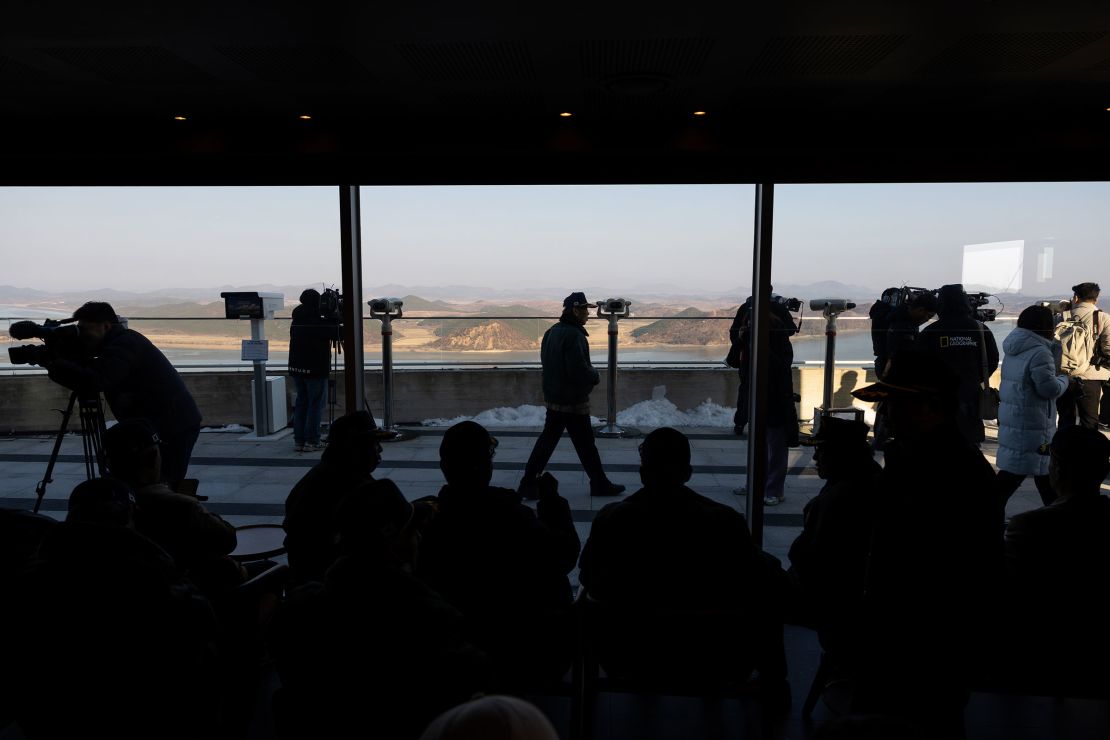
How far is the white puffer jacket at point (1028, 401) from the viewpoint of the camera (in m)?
4.57

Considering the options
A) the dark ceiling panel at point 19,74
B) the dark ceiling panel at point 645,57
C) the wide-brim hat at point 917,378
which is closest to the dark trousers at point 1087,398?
the dark ceiling panel at point 645,57

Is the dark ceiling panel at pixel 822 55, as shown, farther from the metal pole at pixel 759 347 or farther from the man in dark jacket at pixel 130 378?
the man in dark jacket at pixel 130 378

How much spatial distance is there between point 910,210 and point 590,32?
265 centimetres

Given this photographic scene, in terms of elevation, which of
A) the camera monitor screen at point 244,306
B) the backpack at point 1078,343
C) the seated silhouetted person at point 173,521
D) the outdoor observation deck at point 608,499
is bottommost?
the outdoor observation deck at point 608,499

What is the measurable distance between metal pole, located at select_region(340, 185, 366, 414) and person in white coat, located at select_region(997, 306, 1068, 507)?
3890 millimetres

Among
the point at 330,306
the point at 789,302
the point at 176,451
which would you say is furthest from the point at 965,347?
the point at 330,306

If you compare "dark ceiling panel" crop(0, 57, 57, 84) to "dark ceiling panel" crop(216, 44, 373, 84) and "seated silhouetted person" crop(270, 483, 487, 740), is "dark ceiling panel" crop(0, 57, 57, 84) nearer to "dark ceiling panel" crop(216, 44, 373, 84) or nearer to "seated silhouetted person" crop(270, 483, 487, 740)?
"dark ceiling panel" crop(216, 44, 373, 84)

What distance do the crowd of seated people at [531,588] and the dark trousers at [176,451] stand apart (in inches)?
77.1

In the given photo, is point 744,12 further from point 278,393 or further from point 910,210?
point 278,393

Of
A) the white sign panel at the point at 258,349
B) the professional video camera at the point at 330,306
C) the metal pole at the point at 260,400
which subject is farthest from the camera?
the metal pole at the point at 260,400

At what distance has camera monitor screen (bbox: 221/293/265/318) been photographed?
8086 mm

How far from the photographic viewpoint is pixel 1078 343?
230 inches

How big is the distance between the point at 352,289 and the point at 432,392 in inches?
179

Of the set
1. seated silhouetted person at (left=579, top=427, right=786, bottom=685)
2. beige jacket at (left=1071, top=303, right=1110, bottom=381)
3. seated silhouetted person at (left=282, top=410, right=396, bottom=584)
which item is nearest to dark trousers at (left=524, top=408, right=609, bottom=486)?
seated silhouetted person at (left=282, top=410, right=396, bottom=584)
